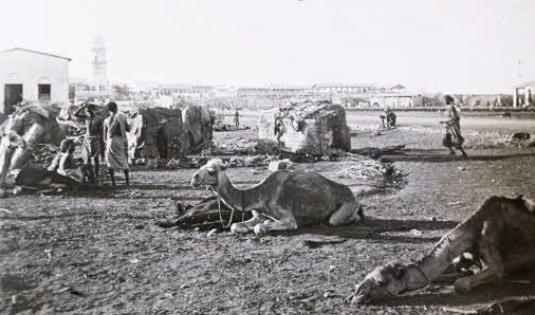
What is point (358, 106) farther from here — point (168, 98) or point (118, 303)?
point (118, 303)

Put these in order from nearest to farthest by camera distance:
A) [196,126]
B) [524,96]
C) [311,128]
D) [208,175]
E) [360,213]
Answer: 1. [208,175]
2. [360,213]
3. [524,96]
4. [311,128]
5. [196,126]

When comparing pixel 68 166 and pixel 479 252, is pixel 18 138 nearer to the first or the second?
pixel 68 166

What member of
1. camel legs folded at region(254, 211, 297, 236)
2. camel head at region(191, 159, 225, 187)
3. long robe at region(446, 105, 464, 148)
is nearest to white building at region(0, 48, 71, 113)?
camel head at region(191, 159, 225, 187)

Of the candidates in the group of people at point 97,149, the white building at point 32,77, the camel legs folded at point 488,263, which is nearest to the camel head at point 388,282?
the camel legs folded at point 488,263

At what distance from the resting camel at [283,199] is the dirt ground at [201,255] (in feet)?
0.47

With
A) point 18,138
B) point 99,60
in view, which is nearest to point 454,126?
point 99,60

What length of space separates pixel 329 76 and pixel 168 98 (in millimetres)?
5486

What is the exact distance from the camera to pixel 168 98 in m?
12.7

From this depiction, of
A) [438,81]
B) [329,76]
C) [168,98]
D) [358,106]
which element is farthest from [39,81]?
[358,106]

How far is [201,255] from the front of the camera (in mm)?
4484

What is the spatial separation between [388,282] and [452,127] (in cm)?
796

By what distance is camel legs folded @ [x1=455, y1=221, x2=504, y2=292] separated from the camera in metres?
3.50

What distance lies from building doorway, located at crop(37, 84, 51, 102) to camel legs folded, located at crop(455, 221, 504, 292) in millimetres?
10307

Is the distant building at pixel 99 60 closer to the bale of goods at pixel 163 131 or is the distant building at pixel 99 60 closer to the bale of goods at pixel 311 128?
the bale of goods at pixel 163 131
